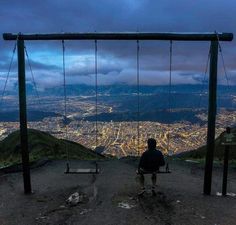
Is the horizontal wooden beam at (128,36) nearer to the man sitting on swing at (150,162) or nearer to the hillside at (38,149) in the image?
the man sitting on swing at (150,162)

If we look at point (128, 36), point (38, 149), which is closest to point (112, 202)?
point (128, 36)

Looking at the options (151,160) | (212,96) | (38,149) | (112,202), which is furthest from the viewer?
(38,149)

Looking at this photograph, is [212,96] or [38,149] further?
[38,149]

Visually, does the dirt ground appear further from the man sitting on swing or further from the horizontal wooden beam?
the horizontal wooden beam

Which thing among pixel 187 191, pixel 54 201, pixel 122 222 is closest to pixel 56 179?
pixel 54 201

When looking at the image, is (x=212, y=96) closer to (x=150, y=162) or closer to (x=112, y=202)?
(x=150, y=162)
